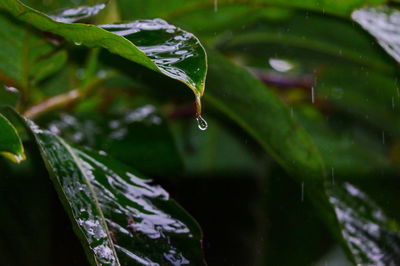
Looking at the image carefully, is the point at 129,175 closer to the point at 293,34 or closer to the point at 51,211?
the point at 51,211

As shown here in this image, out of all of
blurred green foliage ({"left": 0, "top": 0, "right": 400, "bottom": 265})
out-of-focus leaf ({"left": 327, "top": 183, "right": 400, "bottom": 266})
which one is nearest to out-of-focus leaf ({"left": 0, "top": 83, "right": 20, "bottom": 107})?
blurred green foliage ({"left": 0, "top": 0, "right": 400, "bottom": 265})

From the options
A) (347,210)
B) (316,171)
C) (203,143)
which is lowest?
(203,143)

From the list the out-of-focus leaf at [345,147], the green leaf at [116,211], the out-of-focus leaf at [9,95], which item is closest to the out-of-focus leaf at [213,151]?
the out-of-focus leaf at [345,147]

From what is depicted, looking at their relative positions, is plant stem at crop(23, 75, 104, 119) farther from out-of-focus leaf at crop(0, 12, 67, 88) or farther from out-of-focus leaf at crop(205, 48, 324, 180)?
out-of-focus leaf at crop(205, 48, 324, 180)

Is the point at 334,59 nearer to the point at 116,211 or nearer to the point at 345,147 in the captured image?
the point at 345,147

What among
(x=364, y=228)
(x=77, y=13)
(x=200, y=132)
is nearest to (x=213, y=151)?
(x=200, y=132)

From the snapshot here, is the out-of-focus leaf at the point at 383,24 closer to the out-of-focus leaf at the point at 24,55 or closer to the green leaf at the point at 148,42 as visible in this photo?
the green leaf at the point at 148,42

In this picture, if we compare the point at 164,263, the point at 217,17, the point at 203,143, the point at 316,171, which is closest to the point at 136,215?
the point at 164,263

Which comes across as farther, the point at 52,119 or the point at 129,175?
the point at 52,119
